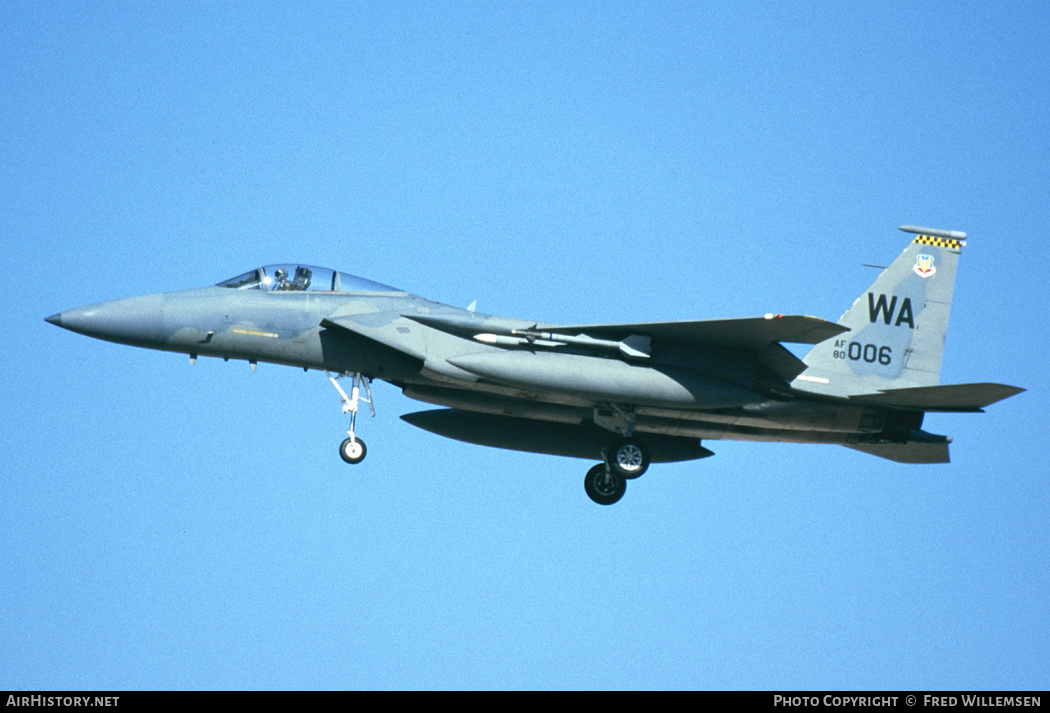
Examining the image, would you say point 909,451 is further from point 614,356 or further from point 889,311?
point 614,356

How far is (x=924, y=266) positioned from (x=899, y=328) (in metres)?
1.03

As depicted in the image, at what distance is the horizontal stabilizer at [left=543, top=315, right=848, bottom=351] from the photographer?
1430 centimetres

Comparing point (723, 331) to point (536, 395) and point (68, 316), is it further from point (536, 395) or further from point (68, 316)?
point (68, 316)

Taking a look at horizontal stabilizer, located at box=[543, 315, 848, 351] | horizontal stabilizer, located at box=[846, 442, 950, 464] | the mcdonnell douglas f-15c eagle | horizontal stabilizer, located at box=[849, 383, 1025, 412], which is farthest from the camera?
horizontal stabilizer, located at box=[846, 442, 950, 464]

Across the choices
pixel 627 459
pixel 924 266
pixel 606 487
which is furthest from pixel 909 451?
pixel 606 487

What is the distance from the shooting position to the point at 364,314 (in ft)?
50.5

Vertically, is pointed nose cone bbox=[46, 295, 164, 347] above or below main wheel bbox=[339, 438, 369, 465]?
above

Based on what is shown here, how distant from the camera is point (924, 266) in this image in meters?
17.0

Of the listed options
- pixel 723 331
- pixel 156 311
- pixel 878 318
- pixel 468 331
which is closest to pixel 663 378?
pixel 723 331

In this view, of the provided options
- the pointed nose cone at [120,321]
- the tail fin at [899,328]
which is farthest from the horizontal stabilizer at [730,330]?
the pointed nose cone at [120,321]

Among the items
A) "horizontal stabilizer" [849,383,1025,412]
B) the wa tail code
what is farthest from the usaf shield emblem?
"horizontal stabilizer" [849,383,1025,412]

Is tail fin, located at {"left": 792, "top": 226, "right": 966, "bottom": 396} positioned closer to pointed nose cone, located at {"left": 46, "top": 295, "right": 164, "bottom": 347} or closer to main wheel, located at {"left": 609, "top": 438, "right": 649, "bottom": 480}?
main wheel, located at {"left": 609, "top": 438, "right": 649, "bottom": 480}

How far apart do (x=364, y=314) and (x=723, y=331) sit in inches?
183

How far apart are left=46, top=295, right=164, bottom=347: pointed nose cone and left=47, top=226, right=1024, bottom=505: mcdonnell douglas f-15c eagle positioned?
0.02 m
